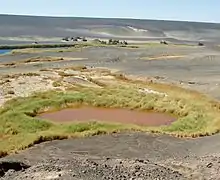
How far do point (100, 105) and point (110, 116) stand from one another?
3559 millimetres

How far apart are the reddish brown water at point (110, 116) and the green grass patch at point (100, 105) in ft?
3.31

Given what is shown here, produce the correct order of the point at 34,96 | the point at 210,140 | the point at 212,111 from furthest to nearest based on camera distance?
the point at 34,96, the point at 212,111, the point at 210,140

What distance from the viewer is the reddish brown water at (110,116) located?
39247 millimetres

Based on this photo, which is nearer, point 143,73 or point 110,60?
point 143,73

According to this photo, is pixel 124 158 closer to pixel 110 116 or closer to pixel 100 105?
pixel 110 116

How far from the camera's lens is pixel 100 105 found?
4444 cm

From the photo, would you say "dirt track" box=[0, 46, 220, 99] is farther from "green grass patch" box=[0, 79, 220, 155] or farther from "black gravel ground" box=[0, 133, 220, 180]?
"black gravel ground" box=[0, 133, 220, 180]

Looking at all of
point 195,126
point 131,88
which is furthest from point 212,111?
point 131,88

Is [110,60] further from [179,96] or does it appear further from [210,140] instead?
[210,140]

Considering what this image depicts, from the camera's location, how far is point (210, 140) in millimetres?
32156

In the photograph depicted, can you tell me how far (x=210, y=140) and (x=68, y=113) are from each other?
14.0m

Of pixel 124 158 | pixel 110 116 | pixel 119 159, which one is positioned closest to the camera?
pixel 119 159

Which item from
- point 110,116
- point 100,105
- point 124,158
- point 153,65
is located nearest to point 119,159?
point 124,158

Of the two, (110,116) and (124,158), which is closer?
(124,158)
